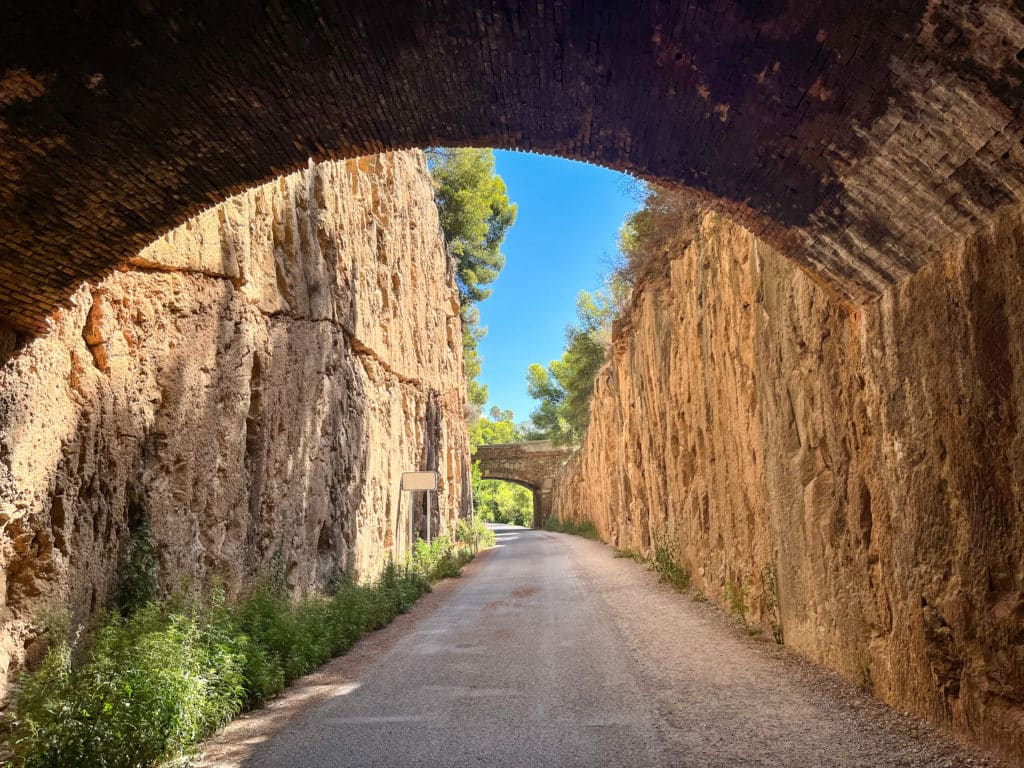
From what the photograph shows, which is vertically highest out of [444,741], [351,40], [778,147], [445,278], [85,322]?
[445,278]

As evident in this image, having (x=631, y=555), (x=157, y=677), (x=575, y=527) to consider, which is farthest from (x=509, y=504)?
(x=157, y=677)

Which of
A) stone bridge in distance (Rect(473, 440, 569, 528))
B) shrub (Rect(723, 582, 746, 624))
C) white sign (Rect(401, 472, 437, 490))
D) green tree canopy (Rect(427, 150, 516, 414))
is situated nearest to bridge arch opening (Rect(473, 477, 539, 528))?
stone bridge in distance (Rect(473, 440, 569, 528))

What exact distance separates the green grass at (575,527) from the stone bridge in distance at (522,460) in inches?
117

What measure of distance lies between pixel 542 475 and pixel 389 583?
38.4m

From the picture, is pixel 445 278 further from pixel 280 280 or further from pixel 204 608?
pixel 204 608

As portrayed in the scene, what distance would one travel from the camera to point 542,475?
169ft

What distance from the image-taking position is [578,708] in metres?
6.07

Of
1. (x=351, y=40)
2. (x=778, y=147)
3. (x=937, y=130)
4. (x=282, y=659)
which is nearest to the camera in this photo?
(x=937, y=130)

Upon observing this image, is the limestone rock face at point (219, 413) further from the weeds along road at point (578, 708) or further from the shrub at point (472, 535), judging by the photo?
the shrub at point (472, 535)

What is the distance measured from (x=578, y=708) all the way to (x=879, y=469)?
3332mm

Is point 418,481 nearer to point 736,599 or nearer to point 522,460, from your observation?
point 736,599

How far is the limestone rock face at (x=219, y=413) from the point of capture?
251 inches

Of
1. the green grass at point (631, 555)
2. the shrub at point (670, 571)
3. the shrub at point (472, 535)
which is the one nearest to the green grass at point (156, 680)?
the shrub at point (670, 571)

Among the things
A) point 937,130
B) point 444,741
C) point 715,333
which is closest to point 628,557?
point 715,333
